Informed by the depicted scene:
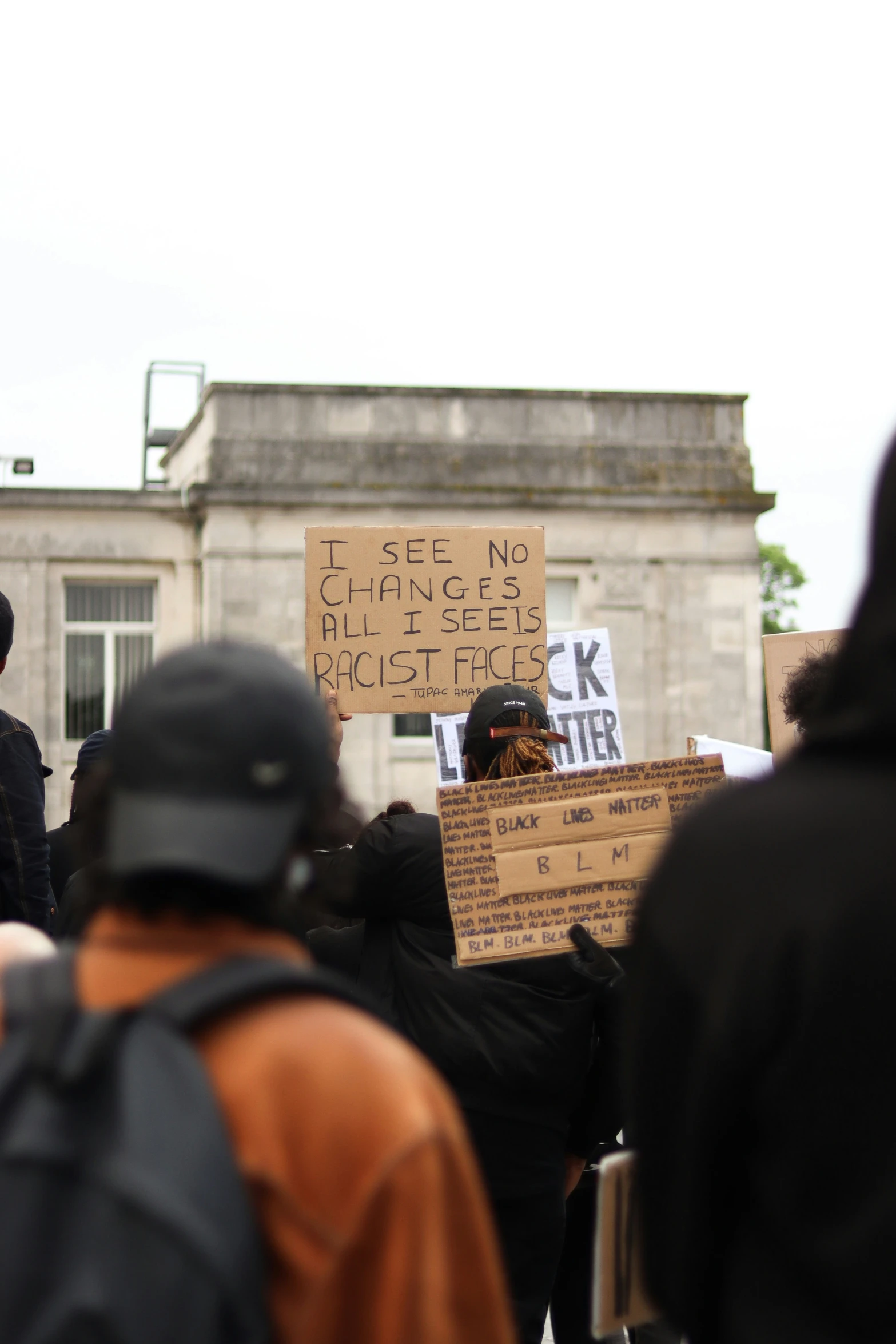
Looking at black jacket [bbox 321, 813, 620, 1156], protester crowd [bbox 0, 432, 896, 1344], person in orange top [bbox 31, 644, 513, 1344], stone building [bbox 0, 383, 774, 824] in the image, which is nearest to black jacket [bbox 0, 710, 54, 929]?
black jacket [bbox 321, 813, 620, 1156]

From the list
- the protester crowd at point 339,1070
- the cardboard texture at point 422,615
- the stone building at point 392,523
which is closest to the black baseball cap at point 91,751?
the cardboard texture at point 422,615

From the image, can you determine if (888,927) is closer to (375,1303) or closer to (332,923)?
(375,1303)

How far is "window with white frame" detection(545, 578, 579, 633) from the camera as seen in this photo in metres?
22.4

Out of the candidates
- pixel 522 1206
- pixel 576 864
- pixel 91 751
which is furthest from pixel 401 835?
pixel 91 751

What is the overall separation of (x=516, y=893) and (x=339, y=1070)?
2336 millimetres

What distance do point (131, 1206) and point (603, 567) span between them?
69.6 ft

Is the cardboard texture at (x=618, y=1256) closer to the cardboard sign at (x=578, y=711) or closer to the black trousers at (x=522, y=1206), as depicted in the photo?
the black trousers at (x=522, y=1206)

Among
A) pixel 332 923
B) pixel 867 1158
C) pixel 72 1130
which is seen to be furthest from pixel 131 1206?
pixel 332 923

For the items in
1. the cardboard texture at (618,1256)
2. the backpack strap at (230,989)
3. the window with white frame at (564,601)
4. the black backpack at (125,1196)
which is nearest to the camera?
the black backpack at (125,1196)

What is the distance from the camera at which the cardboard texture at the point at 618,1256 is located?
7.21 ft

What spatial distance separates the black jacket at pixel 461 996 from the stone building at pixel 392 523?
17424mm

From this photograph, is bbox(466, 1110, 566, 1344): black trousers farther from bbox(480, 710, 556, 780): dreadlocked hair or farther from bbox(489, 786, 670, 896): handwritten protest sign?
bbox(480, 710, 556, 780): dreadlocked hair

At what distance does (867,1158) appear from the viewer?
1.59 metres

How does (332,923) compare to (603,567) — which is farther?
(603,567)
